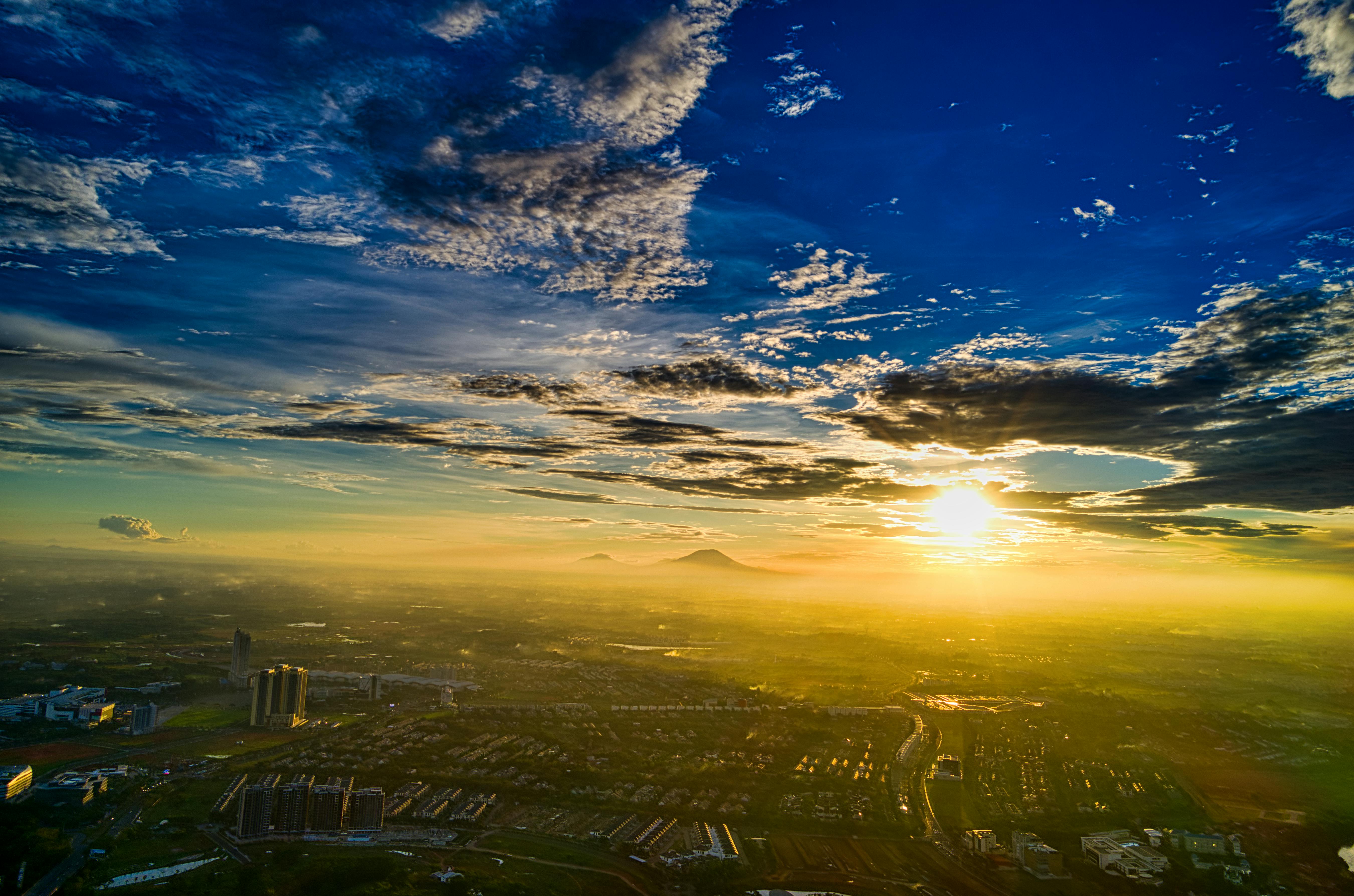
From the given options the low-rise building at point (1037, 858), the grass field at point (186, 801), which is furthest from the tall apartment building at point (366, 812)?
the low-rise building at point (1037, 858)

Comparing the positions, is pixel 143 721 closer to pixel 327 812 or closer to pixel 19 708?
pixel 19 708

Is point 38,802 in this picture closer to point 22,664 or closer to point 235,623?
point 22,664

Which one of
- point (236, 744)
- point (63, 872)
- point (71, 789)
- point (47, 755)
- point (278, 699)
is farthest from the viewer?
point (278, 699)

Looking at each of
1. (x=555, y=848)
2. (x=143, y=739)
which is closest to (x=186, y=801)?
(x=143, y=739)

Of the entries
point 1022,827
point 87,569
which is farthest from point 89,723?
point 87,569

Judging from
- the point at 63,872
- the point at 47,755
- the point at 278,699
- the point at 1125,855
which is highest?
the point at 1125,855

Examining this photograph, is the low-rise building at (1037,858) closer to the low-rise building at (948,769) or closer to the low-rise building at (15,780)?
the low-rise building at (948,769)

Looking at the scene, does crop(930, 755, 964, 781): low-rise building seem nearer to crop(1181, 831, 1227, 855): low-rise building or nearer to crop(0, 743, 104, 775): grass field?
crop(1181, 831, 1227, 855): low-rise building
